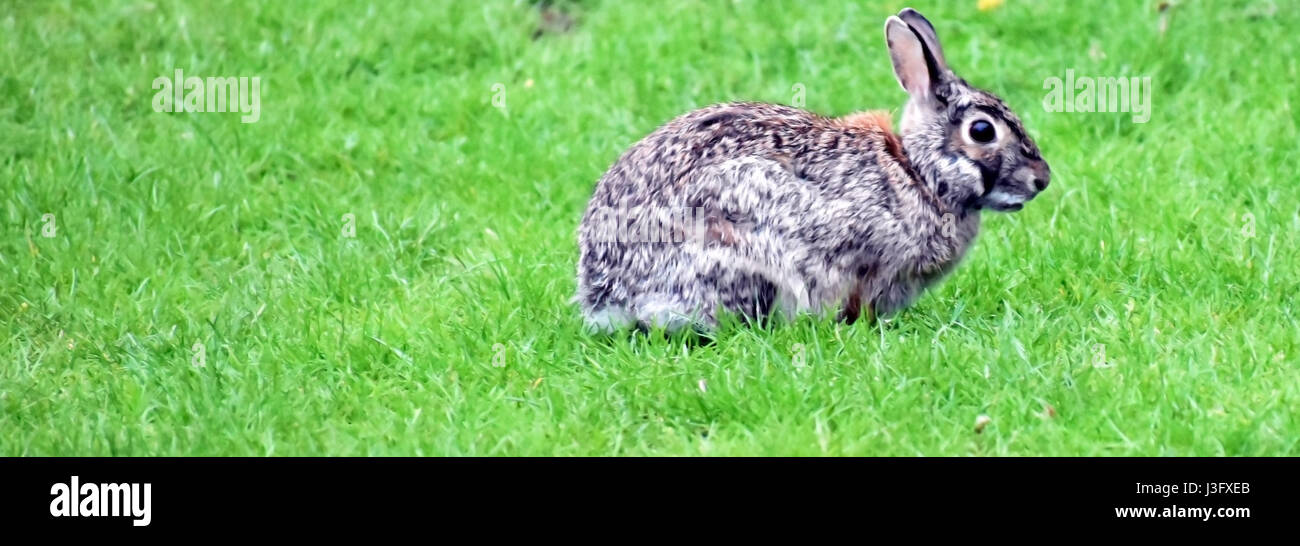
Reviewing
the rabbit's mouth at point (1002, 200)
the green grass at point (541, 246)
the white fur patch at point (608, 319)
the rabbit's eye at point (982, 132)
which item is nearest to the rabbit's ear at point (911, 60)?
the rabbit's eye at point (982, 132)

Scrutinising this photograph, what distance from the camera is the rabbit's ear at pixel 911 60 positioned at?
21.6 ft

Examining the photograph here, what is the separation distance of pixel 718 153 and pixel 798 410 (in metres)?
1.29

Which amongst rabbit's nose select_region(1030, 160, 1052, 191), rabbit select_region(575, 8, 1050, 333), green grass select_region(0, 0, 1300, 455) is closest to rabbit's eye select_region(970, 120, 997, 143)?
rabbit select_region(575, 8, 1050, 333)

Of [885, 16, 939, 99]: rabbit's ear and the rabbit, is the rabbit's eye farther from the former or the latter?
[885, 16, 939, 99]: rabbit's ear

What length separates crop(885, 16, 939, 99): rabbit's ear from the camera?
6.59m

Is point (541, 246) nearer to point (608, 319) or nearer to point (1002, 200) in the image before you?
point (608, 319)

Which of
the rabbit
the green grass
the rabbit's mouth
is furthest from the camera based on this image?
the rabbit's mouth

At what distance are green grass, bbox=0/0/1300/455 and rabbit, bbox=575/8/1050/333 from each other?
0.19 m

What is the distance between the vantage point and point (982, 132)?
659cm

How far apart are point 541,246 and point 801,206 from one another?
169cm

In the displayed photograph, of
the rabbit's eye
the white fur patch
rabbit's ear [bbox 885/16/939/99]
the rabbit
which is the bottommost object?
the white fur patch

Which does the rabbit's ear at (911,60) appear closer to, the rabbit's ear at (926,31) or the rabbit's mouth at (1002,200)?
the rabbit's ear at (926,31)

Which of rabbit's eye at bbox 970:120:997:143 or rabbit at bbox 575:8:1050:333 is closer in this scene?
rabbit at bbox 575:8:1050:333

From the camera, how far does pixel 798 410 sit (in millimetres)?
5746
